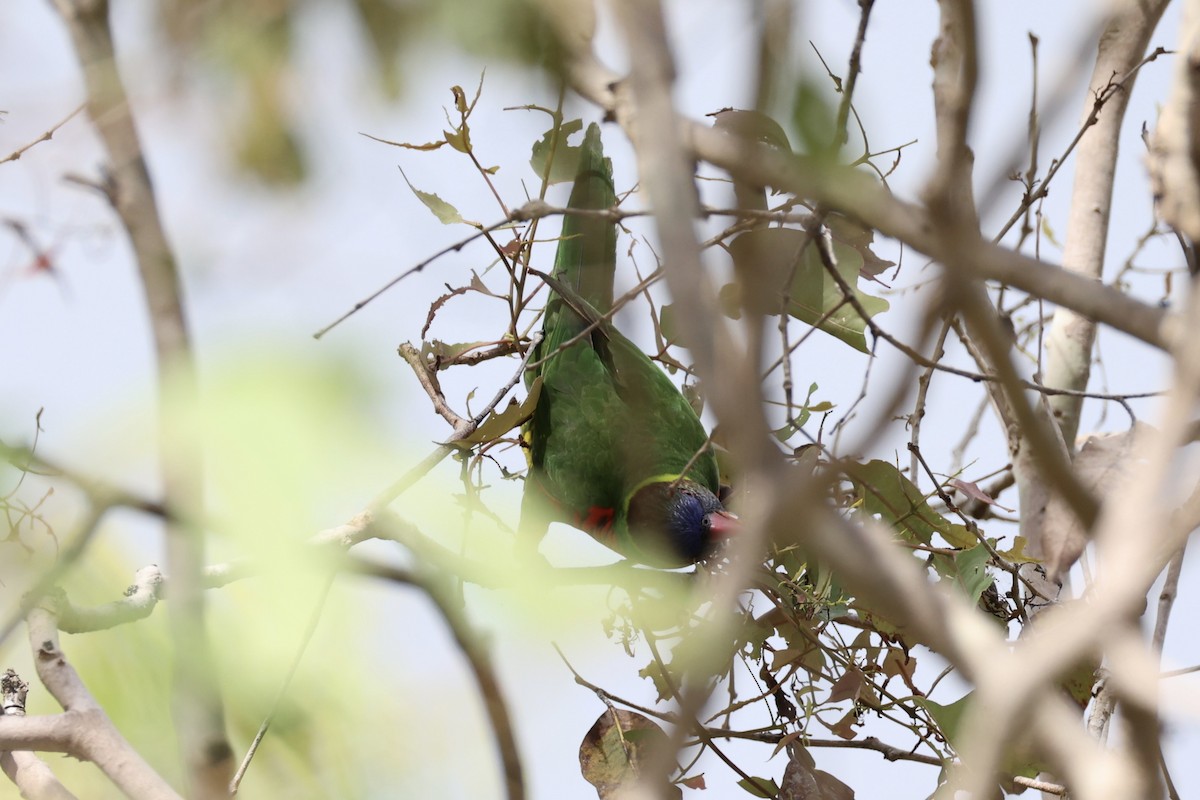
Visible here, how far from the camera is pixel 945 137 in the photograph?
48 cm

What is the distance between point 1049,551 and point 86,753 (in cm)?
147

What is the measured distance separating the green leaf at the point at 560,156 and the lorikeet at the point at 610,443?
14.2 inches

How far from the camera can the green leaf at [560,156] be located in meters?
1.44

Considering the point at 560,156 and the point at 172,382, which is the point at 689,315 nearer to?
the point at 172,382

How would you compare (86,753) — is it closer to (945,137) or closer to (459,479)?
(459,479)

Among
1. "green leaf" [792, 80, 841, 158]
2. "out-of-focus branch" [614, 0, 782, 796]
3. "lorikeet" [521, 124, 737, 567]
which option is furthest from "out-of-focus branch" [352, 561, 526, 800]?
"lorikeet" [521, 124, 737, 567]

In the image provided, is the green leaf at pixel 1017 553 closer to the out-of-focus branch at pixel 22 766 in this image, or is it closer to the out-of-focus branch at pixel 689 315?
the out-of-focus branch at pixel 689 315

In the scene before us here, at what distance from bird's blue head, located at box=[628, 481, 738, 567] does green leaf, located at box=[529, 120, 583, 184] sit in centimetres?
68

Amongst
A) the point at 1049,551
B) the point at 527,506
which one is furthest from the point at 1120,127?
the point at 527,506

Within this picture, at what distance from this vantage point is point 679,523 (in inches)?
78.3

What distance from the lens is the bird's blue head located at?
Answer: 1980 mm

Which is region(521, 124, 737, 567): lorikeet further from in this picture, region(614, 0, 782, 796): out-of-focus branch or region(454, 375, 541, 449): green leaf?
region(614, 0, 782, 796): out-of-focus branch

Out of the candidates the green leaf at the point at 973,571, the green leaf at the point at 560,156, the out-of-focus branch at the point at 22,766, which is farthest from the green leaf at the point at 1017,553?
the out-of-focus branch at the point at 22,766

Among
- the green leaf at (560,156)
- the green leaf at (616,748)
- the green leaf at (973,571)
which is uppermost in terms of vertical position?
the green leaf at (560,156)
